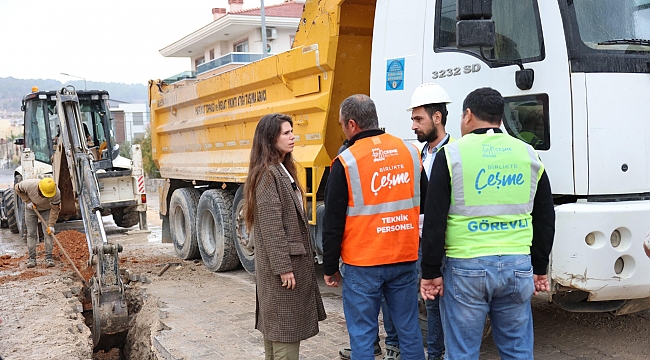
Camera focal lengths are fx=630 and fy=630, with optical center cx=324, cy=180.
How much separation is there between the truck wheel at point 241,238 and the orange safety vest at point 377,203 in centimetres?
369

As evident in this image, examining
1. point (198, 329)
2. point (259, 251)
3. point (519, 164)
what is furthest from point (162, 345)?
point (519, 164)

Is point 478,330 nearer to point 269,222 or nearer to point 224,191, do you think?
point 269,222

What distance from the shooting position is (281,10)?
3412 cm

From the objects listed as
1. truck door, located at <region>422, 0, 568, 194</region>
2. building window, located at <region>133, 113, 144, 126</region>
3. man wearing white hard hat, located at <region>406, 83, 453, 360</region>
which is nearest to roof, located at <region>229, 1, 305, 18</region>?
truck door, located at <region>422, 0, 568, 194</region>

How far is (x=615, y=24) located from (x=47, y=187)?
7.13 meters

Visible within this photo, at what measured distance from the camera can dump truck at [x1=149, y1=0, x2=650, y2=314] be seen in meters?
3.51

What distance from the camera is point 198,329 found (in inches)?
209

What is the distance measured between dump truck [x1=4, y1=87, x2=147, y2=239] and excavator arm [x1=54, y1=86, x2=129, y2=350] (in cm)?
413

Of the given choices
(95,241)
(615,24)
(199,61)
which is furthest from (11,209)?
(199,61)

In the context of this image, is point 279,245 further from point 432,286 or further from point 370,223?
point 432,286

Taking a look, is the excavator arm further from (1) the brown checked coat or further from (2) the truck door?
(2) the truck door

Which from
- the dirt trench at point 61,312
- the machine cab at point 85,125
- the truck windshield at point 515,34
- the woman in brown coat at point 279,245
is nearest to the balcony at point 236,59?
the machine cab at point 85,125

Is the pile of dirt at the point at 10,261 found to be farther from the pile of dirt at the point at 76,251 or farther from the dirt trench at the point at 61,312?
the pile of dirt at the point at 76,251

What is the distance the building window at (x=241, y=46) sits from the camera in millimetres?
31969
